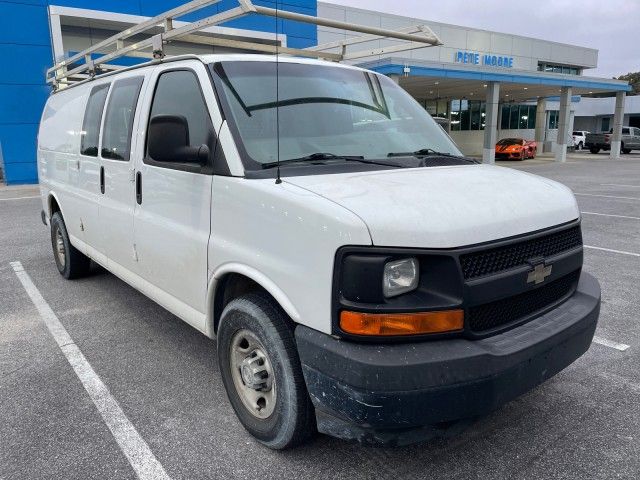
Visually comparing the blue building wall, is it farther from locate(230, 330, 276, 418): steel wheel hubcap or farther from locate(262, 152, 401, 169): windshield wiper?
locate(230, 330, 276, 418): steel wheel hubcap

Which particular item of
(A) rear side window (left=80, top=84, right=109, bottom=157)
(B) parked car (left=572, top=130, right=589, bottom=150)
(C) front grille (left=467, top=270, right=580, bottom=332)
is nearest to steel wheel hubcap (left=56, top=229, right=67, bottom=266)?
(A) rear side window (left=80, top=84, right=109, bottom=157)

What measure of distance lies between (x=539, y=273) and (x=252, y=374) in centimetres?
156

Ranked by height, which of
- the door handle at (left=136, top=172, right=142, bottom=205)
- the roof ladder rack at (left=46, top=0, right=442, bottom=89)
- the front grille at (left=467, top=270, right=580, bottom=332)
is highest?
the roof ladder rack at (left=46, top=0, right=442, bottom=89)

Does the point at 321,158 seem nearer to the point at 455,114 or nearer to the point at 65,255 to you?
the point at 65,255

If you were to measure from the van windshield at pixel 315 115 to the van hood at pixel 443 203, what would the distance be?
36cm

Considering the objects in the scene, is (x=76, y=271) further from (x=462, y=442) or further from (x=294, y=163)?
(x=462, y=442)

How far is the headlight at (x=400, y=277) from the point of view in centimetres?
220

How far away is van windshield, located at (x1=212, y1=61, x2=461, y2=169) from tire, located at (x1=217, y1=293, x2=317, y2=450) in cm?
82

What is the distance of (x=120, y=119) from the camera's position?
4.16 m

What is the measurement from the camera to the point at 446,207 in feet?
7.73

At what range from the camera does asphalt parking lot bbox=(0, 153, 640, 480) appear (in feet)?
8.77

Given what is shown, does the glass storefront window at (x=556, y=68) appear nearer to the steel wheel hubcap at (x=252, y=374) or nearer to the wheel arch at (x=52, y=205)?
the wheel arch at (x=52, y=205)

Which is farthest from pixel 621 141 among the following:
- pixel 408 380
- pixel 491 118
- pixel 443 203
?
pixel 408 380

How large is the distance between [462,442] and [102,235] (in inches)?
132
